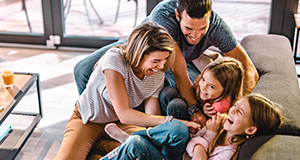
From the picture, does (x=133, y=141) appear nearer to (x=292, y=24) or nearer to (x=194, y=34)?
(x=194, y=34)

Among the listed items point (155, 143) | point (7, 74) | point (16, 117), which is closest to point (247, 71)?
point (155, 143)

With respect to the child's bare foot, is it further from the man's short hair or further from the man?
the man's short hair

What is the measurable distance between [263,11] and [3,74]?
2637mm

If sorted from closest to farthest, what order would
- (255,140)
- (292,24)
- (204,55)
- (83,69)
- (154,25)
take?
(255,140)
(154,25)
(83,69)
(204,55)
(292,24)

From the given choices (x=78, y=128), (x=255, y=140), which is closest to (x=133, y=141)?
(x=78, y=128)

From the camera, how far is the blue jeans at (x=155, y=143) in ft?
4.88

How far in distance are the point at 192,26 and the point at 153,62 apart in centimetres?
33

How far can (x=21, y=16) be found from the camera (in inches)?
147

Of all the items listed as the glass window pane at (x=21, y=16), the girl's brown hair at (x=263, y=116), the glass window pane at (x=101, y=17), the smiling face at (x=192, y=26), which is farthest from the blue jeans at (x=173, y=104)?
the glass window pane at (x=21, y=16)

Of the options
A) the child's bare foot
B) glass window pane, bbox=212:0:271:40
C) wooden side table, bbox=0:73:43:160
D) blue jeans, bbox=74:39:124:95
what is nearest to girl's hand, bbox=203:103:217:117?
the child's bare foot

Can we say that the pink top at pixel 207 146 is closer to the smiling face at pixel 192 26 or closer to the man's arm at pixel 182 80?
the man's arm at pixel 182 80

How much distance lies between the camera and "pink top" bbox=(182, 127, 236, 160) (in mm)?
1441

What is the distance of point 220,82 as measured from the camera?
172 centimetres

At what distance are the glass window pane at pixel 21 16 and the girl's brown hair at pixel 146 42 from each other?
238cm
